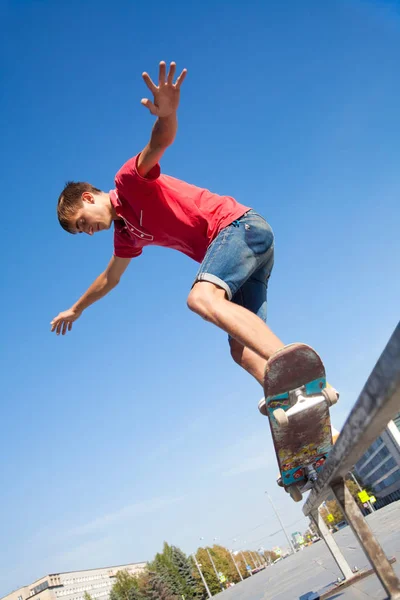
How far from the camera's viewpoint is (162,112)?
111 inches

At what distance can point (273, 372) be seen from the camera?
2291mm

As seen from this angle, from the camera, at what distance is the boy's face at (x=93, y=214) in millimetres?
3336

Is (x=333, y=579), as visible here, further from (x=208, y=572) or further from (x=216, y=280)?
(x=208, y=572)

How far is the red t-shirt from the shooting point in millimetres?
3131

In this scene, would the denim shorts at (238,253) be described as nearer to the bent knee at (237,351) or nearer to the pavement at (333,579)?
the bent knee at (237,351)

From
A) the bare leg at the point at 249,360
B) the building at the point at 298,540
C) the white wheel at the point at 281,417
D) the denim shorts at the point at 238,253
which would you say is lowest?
the building at the point at 298,540

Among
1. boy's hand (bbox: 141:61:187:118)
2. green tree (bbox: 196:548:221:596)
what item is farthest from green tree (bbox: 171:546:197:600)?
boy's hand (bbox: 141:61:187:118)

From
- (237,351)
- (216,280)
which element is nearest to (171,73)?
(216,280)

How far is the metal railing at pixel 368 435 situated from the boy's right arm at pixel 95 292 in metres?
2.82

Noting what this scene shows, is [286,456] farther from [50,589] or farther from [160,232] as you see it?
[50,589]

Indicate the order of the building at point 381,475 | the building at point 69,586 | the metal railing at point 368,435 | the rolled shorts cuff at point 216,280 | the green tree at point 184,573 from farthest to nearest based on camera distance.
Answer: the building at point 69,586
the green tree at point 184,573
the building at point 381,475
the rolled shorts cuff at point 216,280
the metal railing at point 368,435

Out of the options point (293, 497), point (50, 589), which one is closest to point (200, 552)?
point (50, 589)

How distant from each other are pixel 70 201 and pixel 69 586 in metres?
119

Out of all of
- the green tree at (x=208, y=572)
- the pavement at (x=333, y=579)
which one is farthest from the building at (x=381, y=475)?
the pavement at (x=333, y=579)
